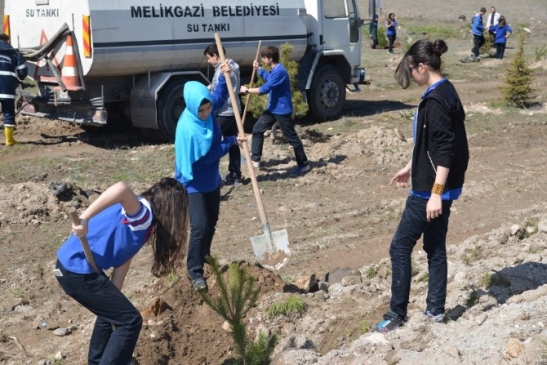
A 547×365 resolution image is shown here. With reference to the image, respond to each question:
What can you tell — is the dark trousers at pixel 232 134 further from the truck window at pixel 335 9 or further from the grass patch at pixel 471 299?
the truck window at pixel 335 9

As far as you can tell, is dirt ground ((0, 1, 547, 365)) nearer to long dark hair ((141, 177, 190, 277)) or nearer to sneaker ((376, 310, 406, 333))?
sneaker ((376, 310, 406, 333))

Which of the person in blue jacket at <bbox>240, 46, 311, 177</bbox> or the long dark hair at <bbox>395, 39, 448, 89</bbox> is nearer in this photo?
the long dark hair at <bbox>395, 39, 448, 89</bbox>

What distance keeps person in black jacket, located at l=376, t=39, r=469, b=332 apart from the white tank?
23.2ft

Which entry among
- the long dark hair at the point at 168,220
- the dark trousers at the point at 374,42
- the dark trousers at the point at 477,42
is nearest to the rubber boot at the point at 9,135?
the long dark hair at the point at 168,220

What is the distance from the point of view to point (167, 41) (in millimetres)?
12016

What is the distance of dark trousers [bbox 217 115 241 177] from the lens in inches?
376

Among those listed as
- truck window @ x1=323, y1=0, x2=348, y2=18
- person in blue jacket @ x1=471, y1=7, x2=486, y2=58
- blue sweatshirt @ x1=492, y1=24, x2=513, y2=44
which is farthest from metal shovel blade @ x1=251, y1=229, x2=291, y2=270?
blue sweatshirt @ x1=492, y1=24, x2=513, y2=44

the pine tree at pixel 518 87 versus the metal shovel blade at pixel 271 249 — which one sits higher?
the pine tree at pixel 518 87

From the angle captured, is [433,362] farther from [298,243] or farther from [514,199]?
[514,199]

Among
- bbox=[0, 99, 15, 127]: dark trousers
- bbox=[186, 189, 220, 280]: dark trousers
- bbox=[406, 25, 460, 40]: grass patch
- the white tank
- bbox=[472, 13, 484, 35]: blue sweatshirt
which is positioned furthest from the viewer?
bbox=[406, 25, 460, 40]: grass patch

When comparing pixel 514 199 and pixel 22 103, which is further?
pixel 22 103

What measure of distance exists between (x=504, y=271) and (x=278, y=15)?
847 cm

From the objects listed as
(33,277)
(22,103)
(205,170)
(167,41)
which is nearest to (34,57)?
(22,103)

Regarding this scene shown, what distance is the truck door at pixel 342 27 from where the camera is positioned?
14.5 metres
